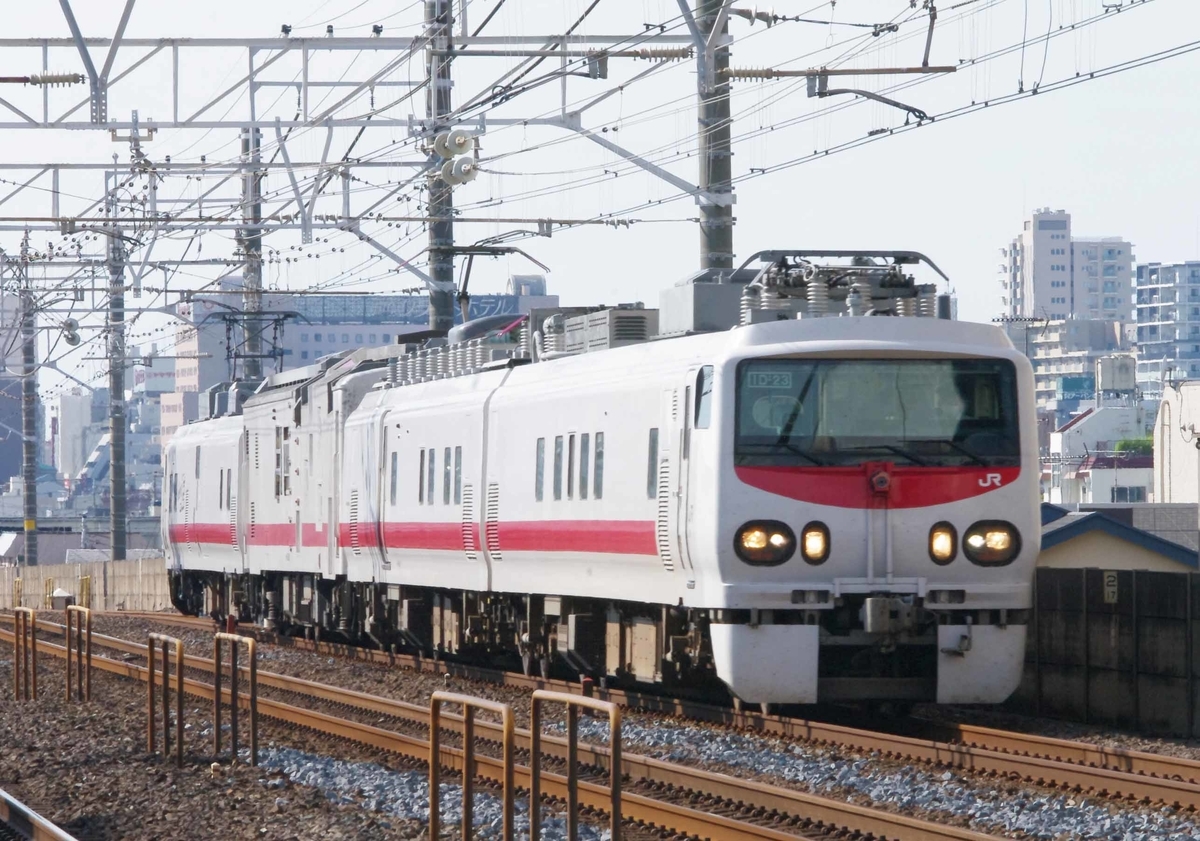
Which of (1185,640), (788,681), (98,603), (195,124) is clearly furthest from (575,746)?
(98,603)

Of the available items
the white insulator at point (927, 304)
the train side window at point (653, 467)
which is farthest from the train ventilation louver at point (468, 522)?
the white insulator at point (927, 304)

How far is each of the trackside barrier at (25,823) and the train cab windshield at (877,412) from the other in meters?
5.35

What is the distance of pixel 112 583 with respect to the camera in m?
50.5

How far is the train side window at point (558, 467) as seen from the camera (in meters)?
17.8

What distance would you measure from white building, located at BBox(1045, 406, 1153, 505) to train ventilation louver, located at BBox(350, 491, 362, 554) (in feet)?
168

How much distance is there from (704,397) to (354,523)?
34.7ft

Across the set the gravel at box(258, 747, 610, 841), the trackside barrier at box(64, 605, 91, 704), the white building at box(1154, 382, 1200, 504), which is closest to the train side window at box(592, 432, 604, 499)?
the gravel at box(258, 747, 610, 841)

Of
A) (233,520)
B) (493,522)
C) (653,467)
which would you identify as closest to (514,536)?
(493,522)

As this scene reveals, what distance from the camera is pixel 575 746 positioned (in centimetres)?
938

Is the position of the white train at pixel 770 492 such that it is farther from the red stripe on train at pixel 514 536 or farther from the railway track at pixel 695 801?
the railway track at pixel 695 801

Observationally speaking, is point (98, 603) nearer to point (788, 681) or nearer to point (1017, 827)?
point (788, 681)

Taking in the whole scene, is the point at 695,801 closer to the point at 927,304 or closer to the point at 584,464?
the point at 927,304

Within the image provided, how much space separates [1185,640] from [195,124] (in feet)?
49.1

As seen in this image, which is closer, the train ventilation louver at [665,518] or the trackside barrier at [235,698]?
the trackside barrier at [235,698]
